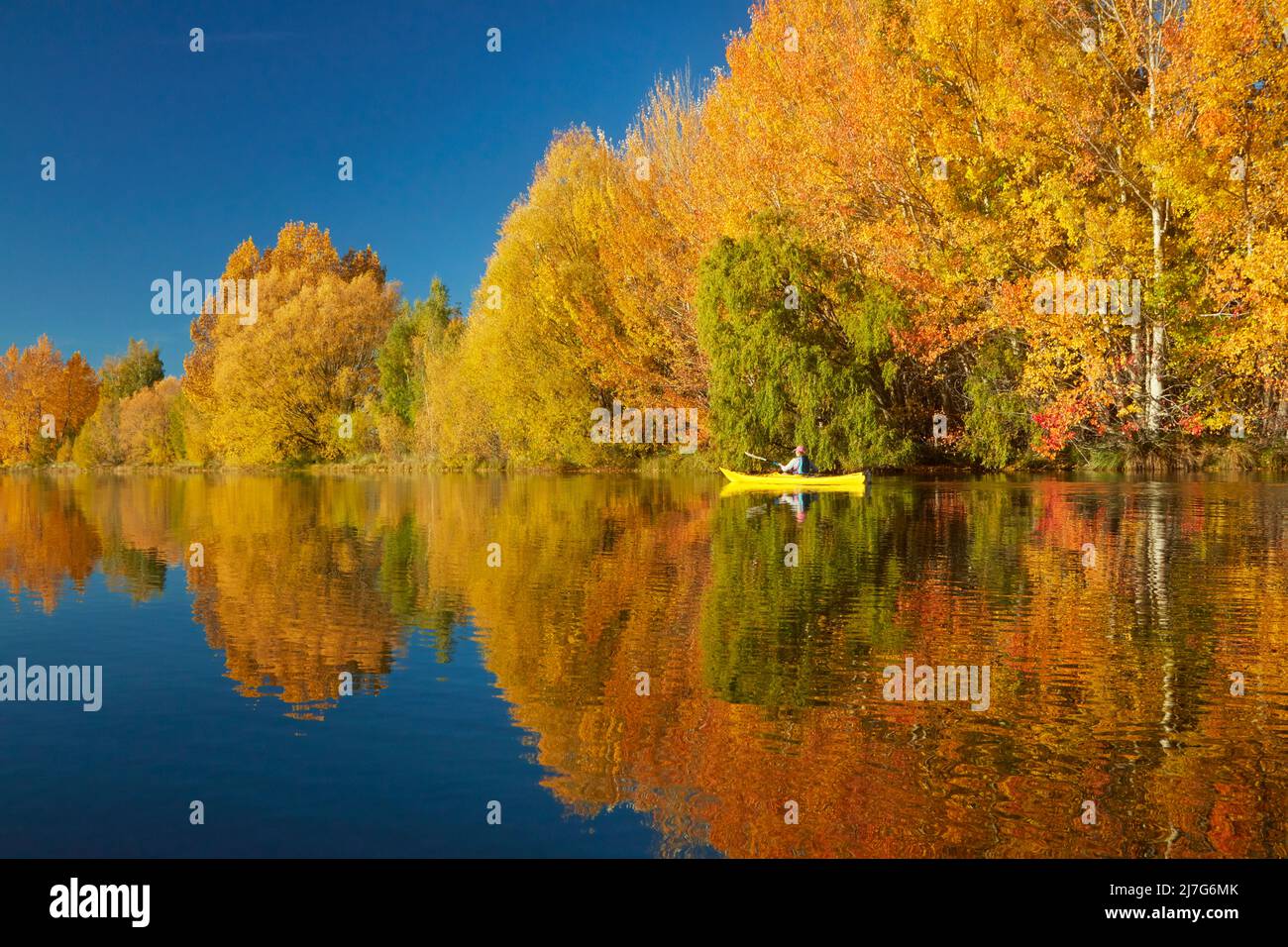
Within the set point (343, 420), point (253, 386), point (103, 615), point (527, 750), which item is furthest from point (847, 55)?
point (253, 386)

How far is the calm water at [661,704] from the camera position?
15.2ft

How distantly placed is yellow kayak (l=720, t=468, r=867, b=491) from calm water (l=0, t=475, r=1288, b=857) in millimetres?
10963

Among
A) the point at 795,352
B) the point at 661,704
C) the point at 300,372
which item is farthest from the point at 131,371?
the point at 661,704

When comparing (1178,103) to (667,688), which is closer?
(667,688)

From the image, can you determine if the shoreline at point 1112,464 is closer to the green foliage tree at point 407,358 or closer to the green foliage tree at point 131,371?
the green foliage tree at point 407,358

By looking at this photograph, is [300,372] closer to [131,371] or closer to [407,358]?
[407,358]

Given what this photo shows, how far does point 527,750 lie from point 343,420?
5481cm

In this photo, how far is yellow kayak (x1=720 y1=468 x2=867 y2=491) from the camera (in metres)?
26.1

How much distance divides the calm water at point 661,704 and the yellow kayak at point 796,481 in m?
11.0

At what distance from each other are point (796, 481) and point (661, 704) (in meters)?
19.9

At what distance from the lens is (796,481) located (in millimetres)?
26031

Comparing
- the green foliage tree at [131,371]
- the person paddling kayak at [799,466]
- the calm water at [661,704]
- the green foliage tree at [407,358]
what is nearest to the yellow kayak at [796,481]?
the person paddling kayak at [799,466]
